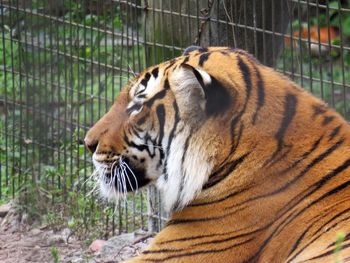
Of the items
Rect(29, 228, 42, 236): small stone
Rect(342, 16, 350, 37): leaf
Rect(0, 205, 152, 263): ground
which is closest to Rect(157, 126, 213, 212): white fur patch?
Rect(0, 205, 152, 263): ground

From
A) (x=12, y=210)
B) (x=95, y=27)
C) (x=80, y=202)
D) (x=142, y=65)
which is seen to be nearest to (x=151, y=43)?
(x=142, y=65)

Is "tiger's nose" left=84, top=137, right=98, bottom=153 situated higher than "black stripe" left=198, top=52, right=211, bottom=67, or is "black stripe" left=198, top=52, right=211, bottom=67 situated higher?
"black stripe" left=198, top=52, right=211, bottom=67

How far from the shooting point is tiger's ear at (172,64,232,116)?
3969 mm

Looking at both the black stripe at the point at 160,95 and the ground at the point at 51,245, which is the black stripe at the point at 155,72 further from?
the ground at the point at 51,245

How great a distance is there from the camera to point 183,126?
13.4 feet

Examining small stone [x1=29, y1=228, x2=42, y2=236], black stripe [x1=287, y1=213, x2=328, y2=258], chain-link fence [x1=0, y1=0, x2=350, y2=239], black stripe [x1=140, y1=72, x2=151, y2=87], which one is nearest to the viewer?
black stripe [x1=287, y1=213, x2=328, y2=258]

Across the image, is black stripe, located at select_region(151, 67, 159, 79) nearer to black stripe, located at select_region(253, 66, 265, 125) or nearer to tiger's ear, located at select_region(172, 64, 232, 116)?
tiger's ear, located at select_region(172, 64, 232, 116)

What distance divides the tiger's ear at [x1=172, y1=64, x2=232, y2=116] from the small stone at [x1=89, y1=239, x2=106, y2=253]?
2.23 meters

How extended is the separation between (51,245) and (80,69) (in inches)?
48.8

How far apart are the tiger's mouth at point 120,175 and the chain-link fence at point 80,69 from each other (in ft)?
5.06

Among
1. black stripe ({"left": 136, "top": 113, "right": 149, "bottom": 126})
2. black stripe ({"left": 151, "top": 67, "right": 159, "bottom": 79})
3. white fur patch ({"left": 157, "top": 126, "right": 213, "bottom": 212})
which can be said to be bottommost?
white fur patch ({"left": 157, "top": 126, "right": 213, "bottom": 212})

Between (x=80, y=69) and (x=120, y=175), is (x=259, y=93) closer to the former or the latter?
(x=120, y=175)

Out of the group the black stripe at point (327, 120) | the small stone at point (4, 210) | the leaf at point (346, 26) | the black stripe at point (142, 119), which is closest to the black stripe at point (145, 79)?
the black stripe at point (142, 119)

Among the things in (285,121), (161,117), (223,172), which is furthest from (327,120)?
(161,117)
